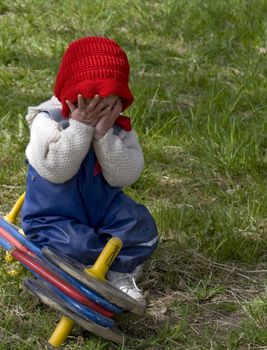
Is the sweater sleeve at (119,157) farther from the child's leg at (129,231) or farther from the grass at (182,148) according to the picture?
the grass at (182,148)

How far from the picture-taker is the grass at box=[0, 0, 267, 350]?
3348mm

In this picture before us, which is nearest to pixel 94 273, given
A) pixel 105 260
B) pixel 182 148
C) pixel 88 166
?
pixel 105 260

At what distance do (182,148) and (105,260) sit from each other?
1.53m

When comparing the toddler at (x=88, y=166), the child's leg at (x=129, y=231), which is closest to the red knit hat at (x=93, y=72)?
the toddler at (x=88, y=166)

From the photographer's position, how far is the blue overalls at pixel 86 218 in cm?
324

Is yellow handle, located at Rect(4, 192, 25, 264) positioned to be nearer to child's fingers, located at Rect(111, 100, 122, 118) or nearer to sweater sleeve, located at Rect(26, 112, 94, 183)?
sweater sleeve, located at Rect(26, 112, 94, 183)

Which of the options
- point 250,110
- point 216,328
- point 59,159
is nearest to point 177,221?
point 216,328

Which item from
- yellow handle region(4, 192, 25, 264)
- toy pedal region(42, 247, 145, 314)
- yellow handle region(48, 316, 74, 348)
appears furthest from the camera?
yellow handle region(4, 192, 25, 264)

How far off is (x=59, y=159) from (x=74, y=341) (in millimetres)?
645

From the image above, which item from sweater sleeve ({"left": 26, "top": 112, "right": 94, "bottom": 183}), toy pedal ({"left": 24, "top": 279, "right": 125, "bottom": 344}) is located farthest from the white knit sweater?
toy pedal ({"left": 24, "top": 279, "right": 125, "bottom": 344})

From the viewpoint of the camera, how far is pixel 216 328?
131 inches

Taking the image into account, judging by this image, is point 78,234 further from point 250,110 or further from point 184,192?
point 250,110

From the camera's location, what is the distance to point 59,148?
3.13 meters

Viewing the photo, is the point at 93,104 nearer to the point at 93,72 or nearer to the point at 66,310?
the point at 93,72
